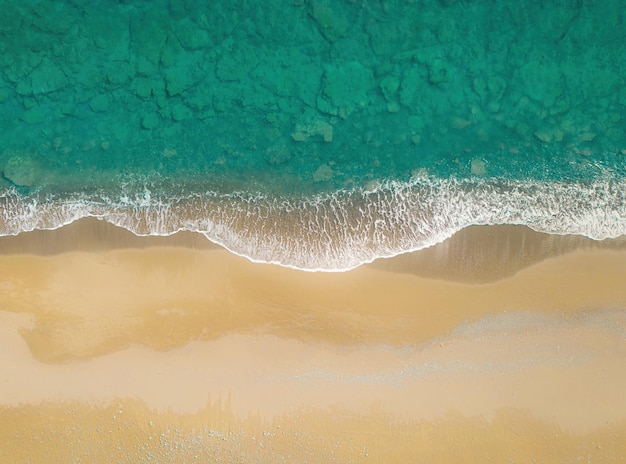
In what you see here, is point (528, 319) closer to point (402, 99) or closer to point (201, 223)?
point (402, 99)

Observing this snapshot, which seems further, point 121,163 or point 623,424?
point 121,163

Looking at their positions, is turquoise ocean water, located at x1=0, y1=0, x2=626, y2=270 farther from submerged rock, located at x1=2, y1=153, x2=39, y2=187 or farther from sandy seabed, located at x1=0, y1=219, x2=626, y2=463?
sandy seabed, located at x1=0, y1=219, x2=626, y2=463

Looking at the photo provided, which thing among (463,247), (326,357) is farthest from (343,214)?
(326,357)

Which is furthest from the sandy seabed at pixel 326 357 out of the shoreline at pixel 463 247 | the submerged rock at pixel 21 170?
the submerged rock at pixel 21 170

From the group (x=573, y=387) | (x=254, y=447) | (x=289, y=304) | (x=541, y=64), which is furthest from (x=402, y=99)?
(x=254, y=447)

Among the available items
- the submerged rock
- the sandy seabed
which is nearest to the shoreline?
the sandy seabed

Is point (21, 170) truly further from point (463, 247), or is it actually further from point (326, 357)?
point (463, 247)
